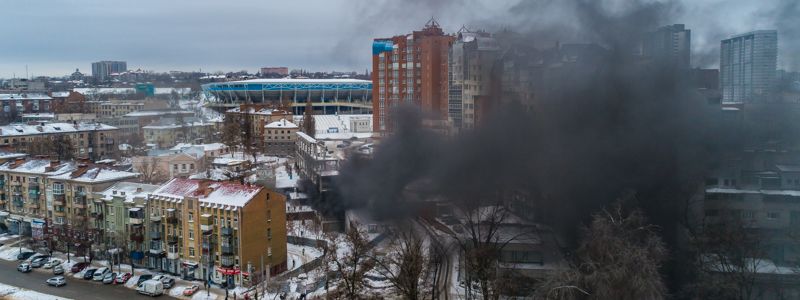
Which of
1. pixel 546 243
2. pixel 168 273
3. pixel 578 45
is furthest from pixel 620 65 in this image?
pixel 168 273

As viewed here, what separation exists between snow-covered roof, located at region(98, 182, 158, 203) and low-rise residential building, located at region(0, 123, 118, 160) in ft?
47.8

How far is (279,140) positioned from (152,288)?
69.4 feet

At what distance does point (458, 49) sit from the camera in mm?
26094

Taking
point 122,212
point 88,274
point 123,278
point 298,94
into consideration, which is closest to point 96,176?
point 122,212

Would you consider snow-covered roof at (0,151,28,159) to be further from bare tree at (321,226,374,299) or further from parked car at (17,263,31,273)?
bare tree at (321,226,374,299)

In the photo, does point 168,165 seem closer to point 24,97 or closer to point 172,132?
point 172,132

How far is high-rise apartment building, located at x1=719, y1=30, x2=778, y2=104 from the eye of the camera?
54.2 ft

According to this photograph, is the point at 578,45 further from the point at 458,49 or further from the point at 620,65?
the point at 458,49

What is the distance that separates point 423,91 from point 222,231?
15.9 metres

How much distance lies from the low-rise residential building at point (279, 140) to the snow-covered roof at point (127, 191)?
57.4 feet

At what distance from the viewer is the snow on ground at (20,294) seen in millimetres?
15258

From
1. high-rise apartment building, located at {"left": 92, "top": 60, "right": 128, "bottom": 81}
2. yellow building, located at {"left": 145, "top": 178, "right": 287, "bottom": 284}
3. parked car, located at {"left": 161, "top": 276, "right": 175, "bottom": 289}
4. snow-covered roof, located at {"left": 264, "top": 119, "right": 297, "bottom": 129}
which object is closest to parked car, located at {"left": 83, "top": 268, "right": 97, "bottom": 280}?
yellow building, located at {"left": 145, "top": 178, "right": 287, "bottom": 284}

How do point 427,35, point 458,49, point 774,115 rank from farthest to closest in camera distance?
1. point 427,35
2. point 458,49
3. point 774,115

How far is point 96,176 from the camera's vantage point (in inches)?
738
